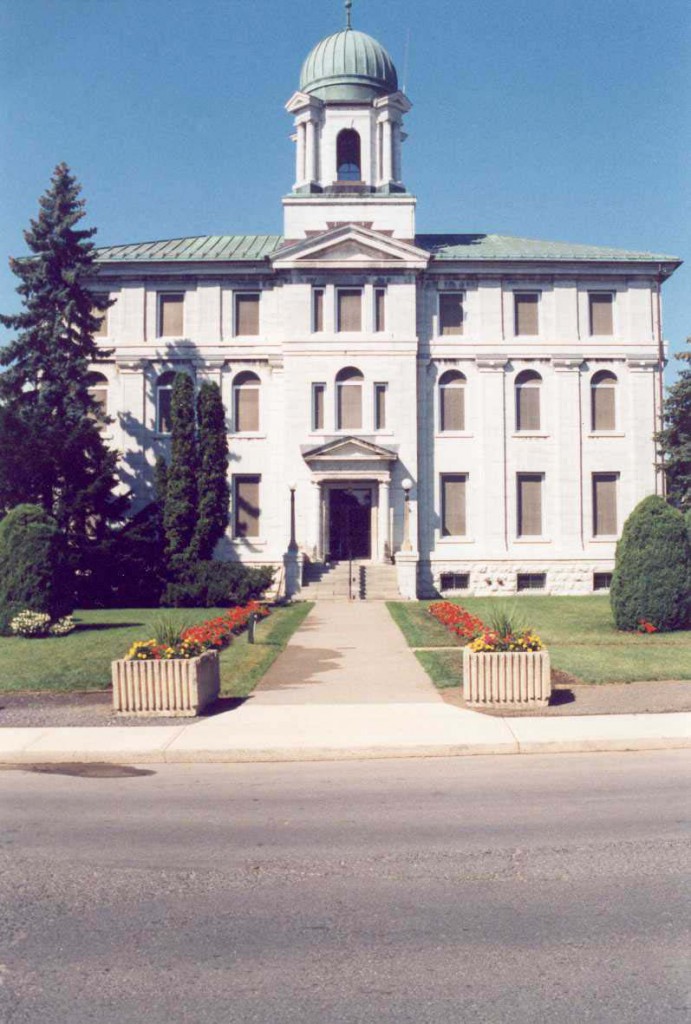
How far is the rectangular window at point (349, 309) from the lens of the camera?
42.2 metres

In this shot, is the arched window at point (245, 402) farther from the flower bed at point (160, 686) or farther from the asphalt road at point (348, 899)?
the asphalt road at point (348, 899)

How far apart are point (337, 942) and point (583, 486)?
38.5m

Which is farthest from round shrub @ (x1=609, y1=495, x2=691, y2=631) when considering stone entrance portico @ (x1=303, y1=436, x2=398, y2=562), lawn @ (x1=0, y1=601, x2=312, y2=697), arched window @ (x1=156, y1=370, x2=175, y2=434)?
arched window @ (x1=156, y1=370, x2=175, y2=434)

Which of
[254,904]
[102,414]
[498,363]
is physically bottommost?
[254,904]

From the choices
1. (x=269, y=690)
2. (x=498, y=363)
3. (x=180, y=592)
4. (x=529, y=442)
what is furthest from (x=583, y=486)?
(x=269, y=690)

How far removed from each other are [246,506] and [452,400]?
10221 mm

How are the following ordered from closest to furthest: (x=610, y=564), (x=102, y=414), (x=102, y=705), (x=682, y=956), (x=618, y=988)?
1. (x=618, y=988)
2. (x=682, y=956)
3. (x=102, y=705)
4. (x=102, y=414)
5. (x=610, y=564)

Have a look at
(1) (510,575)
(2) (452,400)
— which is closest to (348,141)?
(2) (452,400)

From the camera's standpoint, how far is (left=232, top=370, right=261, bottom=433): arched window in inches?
1689

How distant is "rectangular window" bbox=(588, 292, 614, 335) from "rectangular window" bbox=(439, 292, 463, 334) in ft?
19.3

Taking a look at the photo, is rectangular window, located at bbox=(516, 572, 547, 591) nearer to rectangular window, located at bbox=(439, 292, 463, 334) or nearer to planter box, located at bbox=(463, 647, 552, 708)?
rectangular window, located at bbox=(439, 292, 463, 334)

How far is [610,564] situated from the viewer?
4231 cm

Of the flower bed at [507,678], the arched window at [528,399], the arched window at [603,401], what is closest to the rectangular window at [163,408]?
the arched window at [528,399]

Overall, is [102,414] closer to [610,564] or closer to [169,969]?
[610,564]
